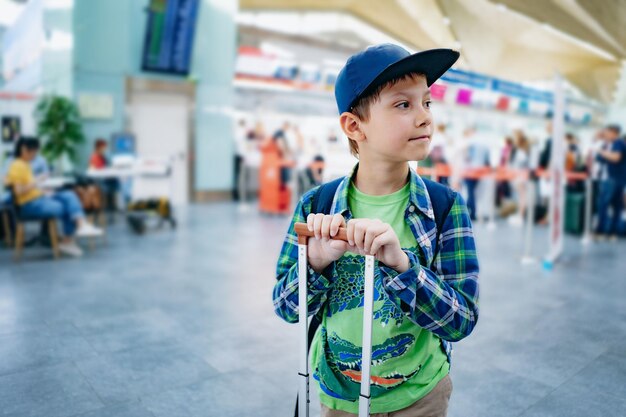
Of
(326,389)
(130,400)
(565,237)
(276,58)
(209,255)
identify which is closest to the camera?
(326,389)

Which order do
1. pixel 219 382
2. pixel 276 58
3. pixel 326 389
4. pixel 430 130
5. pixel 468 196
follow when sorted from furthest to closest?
pixel 276 58
pixel 468 196
pixel 219 382
pixel 326 389
pixel 430 130

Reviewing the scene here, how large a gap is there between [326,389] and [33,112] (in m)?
10.4

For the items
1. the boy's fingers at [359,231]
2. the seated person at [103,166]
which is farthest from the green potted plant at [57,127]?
the boy's fingers at [359,231]

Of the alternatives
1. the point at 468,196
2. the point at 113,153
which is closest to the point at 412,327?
the point at 468,196

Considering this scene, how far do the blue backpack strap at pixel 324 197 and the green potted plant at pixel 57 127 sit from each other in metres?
9.48

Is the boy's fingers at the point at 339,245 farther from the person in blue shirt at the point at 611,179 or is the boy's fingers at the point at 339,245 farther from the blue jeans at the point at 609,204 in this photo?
the blue jeans at the point at 609,204

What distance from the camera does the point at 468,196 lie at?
9.70 metres

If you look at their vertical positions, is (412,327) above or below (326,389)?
above

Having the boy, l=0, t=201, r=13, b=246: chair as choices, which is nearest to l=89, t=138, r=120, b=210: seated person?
l=0, t=201, r=13, b=246: chair

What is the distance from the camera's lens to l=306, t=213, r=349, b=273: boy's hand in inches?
41.3

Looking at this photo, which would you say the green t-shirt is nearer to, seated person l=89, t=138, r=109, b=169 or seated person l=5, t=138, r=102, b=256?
seated person l=5, t=138, r=102, b=256

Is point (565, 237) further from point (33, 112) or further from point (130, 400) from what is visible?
point (33, 112)

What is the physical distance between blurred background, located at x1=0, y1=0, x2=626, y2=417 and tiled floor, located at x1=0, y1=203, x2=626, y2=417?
0.8 inches

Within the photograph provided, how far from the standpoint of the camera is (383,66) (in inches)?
43.0
